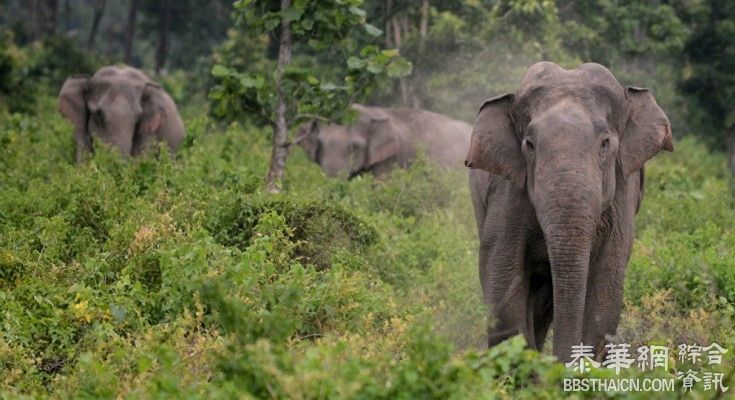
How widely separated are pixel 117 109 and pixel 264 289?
394 inches

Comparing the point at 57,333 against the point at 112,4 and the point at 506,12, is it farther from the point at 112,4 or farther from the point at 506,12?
the point at 112,4

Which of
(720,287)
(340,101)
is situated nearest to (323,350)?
(720,287)

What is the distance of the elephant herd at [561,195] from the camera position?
7602 millimetres

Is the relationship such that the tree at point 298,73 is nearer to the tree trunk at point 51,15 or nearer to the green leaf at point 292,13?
the green leaf at point 292,13

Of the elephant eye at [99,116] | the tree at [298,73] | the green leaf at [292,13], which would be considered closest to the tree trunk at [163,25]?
the elephant eye at [99,116]

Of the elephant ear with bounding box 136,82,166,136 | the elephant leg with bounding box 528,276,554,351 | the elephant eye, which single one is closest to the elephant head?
the elephant ear with bounding box 136,82,166,136

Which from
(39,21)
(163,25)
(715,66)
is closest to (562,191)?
(715,66)

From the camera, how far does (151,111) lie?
18.2 m

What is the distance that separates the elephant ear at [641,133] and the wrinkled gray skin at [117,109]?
9355mm

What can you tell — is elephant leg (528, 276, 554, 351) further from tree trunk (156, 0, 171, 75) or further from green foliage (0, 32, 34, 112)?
tree trunk (156, 0, 171, 75)

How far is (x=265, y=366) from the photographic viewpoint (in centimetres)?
562

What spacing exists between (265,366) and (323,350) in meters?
0.24

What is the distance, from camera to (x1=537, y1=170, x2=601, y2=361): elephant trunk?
753 centimetres

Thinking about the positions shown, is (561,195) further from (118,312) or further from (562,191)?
(118,312)
